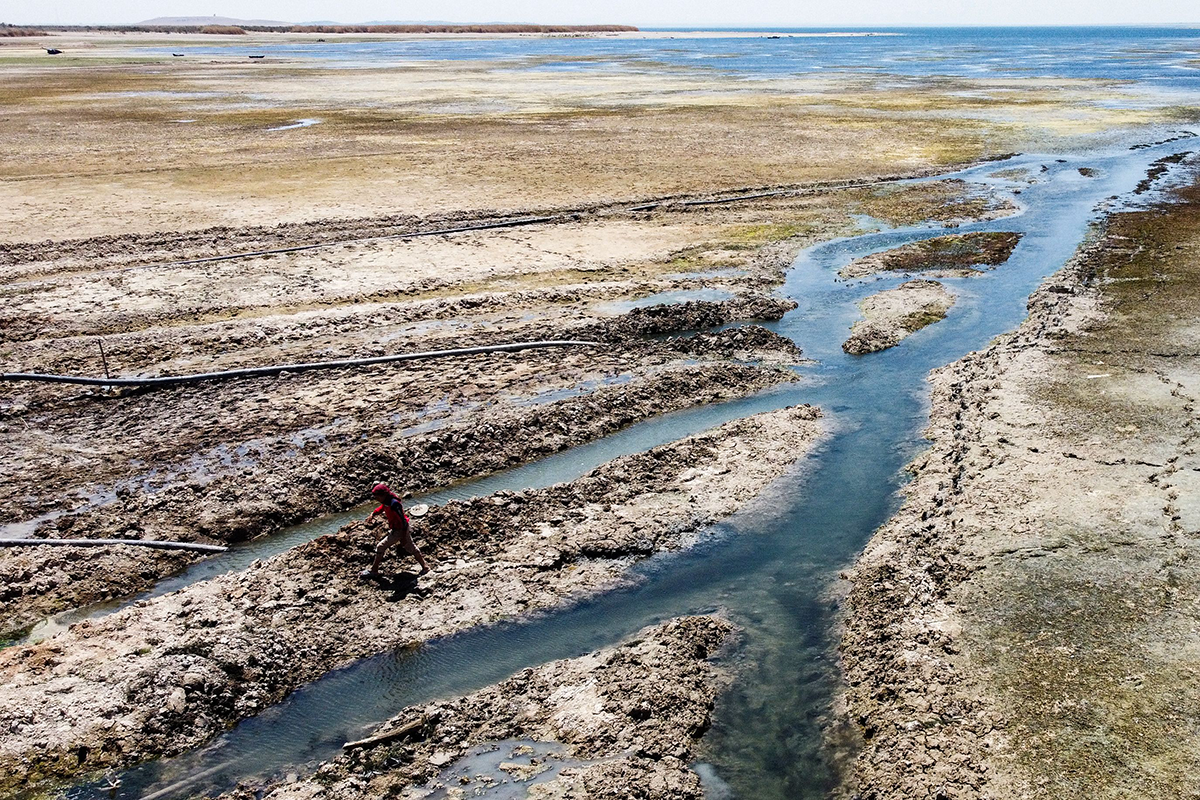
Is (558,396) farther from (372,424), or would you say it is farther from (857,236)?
(857,236)

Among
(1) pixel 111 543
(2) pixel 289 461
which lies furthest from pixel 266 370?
(1) pixel 111 543

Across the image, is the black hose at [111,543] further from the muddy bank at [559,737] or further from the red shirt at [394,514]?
the muddy bank at [559,737]

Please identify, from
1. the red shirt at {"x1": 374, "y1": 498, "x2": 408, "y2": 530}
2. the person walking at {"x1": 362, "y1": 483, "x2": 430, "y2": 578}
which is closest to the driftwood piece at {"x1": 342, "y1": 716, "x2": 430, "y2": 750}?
the person walking at {"x1": 362, "y1": 483, "x2": 430, "y2": 578}

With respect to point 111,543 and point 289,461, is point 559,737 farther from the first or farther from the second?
point 289,461

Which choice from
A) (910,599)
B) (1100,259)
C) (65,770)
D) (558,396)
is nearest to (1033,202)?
(1100,259)

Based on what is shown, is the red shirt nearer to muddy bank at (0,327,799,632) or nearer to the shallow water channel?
the shallow water channel
